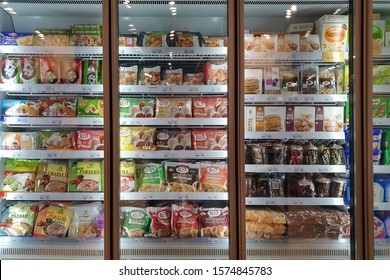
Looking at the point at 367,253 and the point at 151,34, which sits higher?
the point at 151,34

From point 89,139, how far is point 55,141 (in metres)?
0.22

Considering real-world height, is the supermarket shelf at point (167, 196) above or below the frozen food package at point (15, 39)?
below

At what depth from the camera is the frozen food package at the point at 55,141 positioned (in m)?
2.38

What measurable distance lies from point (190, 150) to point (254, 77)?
0.64 m

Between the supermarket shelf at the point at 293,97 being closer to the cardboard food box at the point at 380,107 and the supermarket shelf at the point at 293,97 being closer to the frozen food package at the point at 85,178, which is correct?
the cardboard food box at the point at 380,107

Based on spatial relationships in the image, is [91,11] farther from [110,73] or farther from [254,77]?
[254,77]

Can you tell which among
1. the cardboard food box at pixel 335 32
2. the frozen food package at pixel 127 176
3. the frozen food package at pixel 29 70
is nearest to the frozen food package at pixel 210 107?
the frozen food package at pixel 127 176

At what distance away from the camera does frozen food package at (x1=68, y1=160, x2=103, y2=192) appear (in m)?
2.37

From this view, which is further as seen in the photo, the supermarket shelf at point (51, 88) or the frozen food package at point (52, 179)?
the frozen food package at point (52, 179)

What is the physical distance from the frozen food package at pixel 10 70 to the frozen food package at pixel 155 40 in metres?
0.83

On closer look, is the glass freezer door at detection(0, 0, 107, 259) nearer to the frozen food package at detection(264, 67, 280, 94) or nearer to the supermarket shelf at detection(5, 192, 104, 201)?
the supermarket shelf at detection(5, 192, 104, 201)

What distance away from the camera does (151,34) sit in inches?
92.7

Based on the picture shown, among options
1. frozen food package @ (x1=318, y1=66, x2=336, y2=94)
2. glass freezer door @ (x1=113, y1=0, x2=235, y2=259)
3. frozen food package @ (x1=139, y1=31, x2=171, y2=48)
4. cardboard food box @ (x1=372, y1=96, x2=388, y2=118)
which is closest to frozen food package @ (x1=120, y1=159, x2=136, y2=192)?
glass freezer door @ (x1=113, y1=0, x2=235, y2=259)
